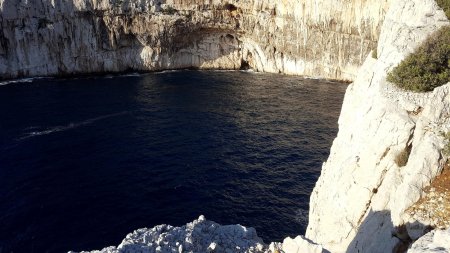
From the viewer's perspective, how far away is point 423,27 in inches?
1236

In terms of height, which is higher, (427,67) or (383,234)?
(427,67)

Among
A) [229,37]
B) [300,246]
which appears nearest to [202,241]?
[300,246]

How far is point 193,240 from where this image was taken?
1970cm

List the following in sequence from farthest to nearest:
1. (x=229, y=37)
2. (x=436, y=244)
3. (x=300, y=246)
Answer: (x=229, y=37) < (x=300, y=246) < (x=436, y=244)

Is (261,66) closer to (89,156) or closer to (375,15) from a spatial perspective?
(375,15)

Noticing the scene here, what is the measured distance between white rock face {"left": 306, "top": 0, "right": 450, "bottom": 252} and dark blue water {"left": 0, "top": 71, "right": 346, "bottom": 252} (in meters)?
14.9

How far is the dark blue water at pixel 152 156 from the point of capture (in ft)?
149

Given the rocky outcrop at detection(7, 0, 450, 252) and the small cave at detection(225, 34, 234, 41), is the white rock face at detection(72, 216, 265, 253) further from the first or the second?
the small cave at detection(225, 34, 234, 41)

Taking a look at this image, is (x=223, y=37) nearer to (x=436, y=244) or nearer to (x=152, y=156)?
(x=152, y=156)

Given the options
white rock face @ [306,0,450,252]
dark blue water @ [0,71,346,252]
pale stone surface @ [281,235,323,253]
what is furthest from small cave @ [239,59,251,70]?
pale stone surface @ [281,235,323,253]

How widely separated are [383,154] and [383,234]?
5.32 metres

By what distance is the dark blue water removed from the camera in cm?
4538

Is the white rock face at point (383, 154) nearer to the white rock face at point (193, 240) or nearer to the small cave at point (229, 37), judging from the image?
the white rock face at point (193, 240)

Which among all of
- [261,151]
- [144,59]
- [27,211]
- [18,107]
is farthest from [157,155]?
[144,59]
